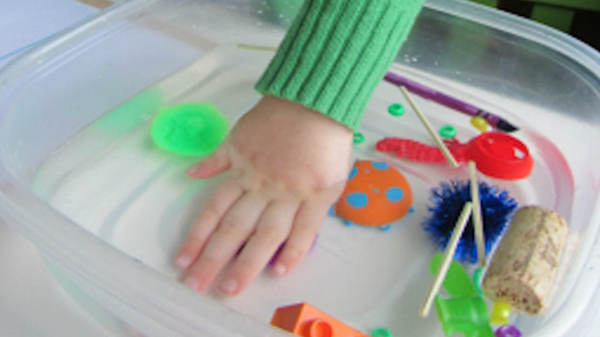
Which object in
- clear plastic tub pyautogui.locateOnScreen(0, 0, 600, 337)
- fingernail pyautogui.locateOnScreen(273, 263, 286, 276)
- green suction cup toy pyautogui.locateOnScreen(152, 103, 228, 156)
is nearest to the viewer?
clear plastic tub pyautogui.locateOnScreen(0, 0, 600, 337)

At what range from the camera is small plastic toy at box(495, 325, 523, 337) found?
0.41 m

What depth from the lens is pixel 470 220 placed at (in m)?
0.48

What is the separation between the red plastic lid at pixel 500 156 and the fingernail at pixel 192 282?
0.90 ft

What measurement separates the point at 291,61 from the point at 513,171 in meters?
0.22

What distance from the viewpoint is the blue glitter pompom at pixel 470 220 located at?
18.6 inches

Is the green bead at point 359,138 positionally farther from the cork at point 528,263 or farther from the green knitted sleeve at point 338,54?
the cork at point 528,263

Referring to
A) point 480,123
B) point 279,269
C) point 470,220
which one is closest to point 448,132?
point 480,123

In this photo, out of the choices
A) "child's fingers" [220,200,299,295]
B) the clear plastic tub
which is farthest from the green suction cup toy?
"child's fingers" [220,200,299,295]

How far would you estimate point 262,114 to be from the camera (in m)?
0.52

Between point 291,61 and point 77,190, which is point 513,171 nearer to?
point 291,61

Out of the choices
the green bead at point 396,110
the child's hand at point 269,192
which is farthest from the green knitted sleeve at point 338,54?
the green bead at point 396,110

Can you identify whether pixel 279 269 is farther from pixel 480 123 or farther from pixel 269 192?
pixel 480 123

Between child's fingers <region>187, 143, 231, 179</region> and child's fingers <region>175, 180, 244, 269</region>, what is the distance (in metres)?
0.02

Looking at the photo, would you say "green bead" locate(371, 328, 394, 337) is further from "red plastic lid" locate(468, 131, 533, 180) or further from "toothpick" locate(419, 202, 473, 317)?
"red plastic lid" locate(468, 131, 533, 180)
